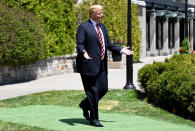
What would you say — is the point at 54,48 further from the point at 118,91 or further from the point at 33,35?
the point at 118,91

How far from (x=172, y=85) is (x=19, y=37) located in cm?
694

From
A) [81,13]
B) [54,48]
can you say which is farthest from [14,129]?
[81,13]

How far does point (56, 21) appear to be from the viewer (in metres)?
17.6

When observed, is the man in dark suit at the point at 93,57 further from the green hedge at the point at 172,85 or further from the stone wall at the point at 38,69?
the stone wall at the point at 38,69

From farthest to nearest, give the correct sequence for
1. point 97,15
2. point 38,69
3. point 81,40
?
point 38,69, point 97,15, point 81,40

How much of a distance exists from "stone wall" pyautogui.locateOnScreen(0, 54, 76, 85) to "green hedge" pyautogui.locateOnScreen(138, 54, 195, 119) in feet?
19.8

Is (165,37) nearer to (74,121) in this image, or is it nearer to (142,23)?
(142,23)

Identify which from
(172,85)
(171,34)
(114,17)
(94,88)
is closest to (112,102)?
(172,85)

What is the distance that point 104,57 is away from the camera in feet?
22.4

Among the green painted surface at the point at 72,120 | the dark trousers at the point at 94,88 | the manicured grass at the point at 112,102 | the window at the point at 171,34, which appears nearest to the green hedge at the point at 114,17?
the manicured grass at the point at 112,102

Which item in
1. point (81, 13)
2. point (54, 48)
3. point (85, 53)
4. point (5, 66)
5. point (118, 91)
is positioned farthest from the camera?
point (81, 13)

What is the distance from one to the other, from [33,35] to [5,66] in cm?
152

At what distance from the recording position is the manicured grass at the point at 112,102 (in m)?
8.73

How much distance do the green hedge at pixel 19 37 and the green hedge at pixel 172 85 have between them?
527 cm
